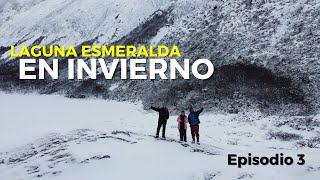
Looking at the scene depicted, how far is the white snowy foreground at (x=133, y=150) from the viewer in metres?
11.0

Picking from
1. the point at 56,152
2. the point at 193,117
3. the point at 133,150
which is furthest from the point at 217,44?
the point at 56,152

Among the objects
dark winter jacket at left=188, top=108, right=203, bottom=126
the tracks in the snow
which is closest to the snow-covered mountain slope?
the tracks in the snow

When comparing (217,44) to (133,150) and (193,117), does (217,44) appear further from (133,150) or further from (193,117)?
(133,150)

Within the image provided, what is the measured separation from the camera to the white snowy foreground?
11.0 metres

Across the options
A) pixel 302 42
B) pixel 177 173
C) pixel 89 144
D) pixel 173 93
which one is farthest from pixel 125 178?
pixel 302 42

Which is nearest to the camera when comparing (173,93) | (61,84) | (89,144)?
(89,144)

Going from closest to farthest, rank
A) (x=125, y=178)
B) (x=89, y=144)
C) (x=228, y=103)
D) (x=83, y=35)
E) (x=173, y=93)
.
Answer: (x=125, y=178)
(x=89, y=144)
(x=228, y=103)
(x=173, y=93)
(x=83, y=35)

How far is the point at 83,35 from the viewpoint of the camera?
126ft

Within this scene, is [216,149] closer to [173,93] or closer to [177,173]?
[177,173]

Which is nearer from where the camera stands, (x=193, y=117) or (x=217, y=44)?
(x=193, y=117)

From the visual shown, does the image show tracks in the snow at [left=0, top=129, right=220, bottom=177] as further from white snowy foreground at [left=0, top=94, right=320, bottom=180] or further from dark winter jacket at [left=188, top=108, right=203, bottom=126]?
dark winter jacket at [left=188, top=108, right=203, bottom=126]

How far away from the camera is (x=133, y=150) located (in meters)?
13.0

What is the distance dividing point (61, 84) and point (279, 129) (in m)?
21.3

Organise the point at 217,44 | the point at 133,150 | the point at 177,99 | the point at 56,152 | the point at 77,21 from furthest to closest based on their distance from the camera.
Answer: the point at 77,21 < the point at 217,44 < the point at 177,99 < the point at 56,152 < the point at 133,150
